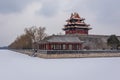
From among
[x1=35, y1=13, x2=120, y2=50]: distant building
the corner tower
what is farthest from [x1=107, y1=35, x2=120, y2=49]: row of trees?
the corner tower

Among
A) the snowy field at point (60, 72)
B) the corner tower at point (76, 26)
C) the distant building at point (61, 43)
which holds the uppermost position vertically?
the corner tower at point (76, 26)

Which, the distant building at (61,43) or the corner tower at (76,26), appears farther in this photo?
the corner tower at (76,26)

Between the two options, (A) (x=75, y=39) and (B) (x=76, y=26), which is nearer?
(A) (x=75, y=39)

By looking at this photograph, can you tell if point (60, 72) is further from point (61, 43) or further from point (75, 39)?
point (75, 39)

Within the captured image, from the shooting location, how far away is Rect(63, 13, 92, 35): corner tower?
5434 centimetres

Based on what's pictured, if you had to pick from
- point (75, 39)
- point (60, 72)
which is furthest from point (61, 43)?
point (60, 72)

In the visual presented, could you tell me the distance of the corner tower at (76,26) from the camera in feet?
178

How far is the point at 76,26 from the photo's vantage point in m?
54.3

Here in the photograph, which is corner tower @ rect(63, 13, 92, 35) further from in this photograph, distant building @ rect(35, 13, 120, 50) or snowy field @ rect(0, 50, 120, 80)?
snowy field @ rect(0, 50, 120, 80)

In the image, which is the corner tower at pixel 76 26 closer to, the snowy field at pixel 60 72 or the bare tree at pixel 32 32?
the bare tree at pixel 32 32

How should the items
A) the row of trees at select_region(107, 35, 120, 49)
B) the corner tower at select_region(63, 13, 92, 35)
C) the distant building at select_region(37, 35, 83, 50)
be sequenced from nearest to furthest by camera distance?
1. the distant building at select_region(37, 35, 83, 50)
2. the row of trees at select_region(107, 35, 120, 49)
3. the corner tower at select_region(63, 13, 92, 35)

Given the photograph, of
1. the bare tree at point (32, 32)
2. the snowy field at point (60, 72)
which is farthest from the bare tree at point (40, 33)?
the snowy field at point (60, 72)

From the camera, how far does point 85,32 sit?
55.2 metres

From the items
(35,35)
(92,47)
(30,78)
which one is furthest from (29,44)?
(30,78)
